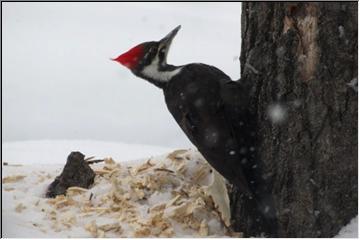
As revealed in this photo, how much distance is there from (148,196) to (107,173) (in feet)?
1.08

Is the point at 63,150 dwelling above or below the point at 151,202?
below

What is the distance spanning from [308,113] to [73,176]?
4.52 ft

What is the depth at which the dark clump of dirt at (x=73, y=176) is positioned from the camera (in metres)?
3.65

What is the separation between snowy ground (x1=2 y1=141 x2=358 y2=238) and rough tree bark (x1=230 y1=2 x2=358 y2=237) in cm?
17

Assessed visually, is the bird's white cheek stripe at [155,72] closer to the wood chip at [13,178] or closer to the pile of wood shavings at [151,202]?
the pile of wood shavings at [151,202]

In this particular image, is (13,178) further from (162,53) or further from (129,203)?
(162,53)

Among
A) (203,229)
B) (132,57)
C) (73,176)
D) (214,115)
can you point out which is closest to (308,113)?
(214,115)

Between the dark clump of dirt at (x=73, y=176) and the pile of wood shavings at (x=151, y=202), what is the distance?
66 mm

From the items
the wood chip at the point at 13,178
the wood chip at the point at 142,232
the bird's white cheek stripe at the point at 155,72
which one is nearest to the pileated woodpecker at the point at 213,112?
the bird's white cheek stripe at the point at 155,72

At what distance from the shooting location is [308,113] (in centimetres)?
299

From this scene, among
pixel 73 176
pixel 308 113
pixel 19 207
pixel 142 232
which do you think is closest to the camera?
pixel 308 113

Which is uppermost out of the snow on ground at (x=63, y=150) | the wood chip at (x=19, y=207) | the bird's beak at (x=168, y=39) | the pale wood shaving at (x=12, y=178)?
the bird's beak at (x=168, y=39)

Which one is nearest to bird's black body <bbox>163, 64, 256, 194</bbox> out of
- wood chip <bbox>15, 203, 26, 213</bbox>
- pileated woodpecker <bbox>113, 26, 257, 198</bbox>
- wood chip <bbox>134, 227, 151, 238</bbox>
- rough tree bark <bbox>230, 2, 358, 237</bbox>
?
pileated woodpecker <bbox>113, 26, 257, 198</bbox>

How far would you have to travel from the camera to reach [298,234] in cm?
309
